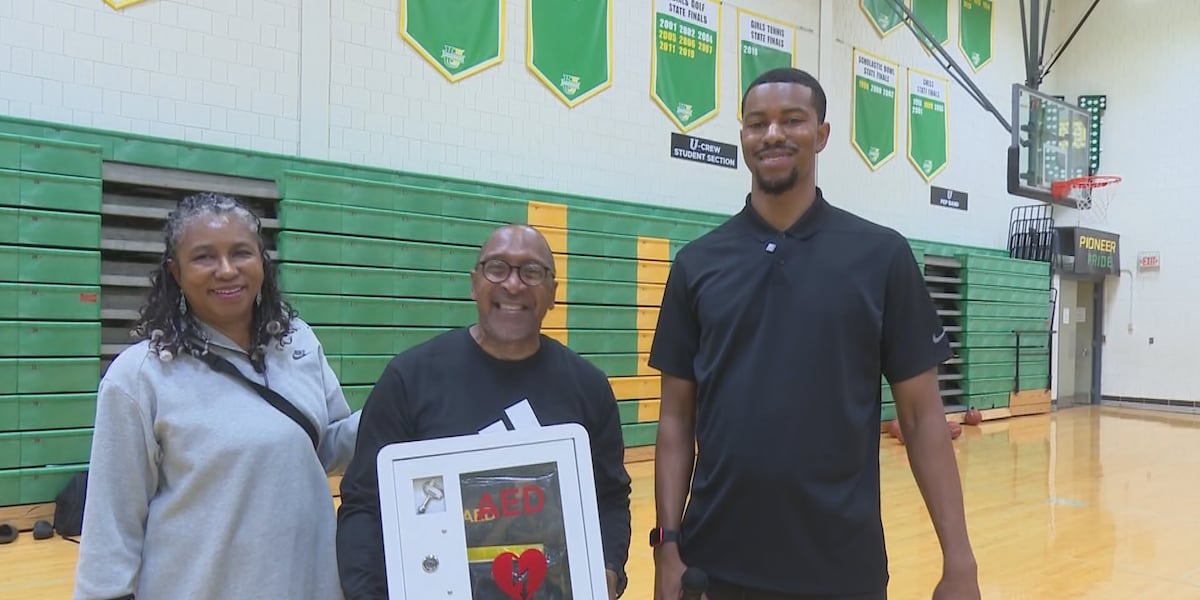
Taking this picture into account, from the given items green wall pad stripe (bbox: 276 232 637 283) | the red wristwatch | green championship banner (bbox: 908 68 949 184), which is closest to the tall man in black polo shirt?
the red wristwatch

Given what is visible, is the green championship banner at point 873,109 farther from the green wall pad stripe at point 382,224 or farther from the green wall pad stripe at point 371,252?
the green wall pad stripe at point 371,252

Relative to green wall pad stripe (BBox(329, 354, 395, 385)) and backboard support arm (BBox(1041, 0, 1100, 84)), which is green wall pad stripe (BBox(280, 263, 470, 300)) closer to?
green wall pad stripe (BBox(329, 354, 395, 385))

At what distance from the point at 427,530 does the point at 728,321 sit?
2.14 ft

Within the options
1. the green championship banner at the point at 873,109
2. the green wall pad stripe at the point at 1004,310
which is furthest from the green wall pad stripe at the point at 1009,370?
the green championship banner at the point at 873,109

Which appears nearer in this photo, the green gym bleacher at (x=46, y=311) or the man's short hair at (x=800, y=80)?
the man's short hair at (x=800, y=80)

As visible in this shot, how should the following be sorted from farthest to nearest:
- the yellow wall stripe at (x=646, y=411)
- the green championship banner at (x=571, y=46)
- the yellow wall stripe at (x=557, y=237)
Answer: the yellow wall stripe at (x=646, y=411) → the green championship banner at (x=571, y=46) → the yellow wall stripe at (x=557, y=237)

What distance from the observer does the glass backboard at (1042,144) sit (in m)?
8.98

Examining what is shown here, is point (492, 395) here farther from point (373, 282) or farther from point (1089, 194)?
point (1089, 194)

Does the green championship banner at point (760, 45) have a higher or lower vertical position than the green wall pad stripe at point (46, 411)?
higher

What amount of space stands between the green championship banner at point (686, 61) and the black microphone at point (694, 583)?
7125 millimetres

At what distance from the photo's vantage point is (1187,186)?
12711 millimetres

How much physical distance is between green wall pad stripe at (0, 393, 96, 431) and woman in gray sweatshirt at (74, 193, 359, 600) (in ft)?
12.8

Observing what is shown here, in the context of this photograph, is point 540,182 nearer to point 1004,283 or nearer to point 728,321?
point 728,321

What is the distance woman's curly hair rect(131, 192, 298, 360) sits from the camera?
1518mm
